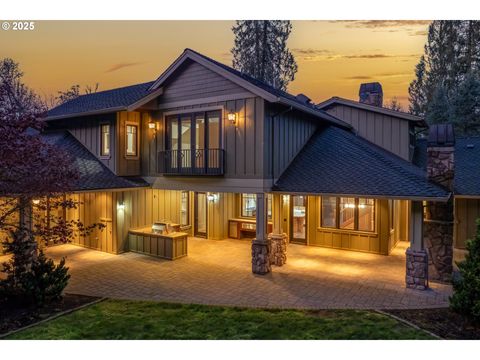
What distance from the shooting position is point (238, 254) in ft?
38.6

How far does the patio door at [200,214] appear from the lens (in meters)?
14.2

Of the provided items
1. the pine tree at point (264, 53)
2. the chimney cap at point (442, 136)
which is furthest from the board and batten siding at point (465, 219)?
the pine tree at point (264, 53)

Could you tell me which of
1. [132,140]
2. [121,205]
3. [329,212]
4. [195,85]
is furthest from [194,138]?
[329,212]

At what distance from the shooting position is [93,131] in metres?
12.9

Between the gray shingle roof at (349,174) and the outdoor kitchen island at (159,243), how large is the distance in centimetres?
373

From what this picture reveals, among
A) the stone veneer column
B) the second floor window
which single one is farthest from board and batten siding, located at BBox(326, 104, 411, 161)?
the stone veneer column

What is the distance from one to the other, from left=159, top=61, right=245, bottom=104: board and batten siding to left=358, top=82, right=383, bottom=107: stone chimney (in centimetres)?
754

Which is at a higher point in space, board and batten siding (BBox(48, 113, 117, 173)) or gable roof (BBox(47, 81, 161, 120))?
gable roof (BBox(47, 81, 161, 120))

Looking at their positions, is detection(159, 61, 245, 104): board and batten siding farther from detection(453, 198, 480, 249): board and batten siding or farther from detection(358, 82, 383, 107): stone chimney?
detection(453, 198, 480, 249): board and batten siding

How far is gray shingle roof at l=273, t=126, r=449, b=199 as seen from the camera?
852cm

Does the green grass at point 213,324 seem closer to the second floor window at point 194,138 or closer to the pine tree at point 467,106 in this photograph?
the second floor window at point 194,138
